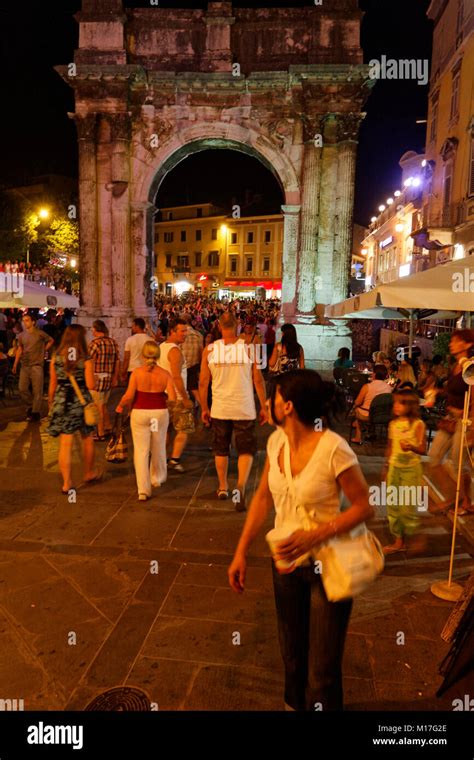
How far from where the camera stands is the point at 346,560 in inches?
88.3

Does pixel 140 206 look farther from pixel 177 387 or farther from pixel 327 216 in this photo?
pixel 177 387

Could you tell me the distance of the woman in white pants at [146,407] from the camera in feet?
19.0

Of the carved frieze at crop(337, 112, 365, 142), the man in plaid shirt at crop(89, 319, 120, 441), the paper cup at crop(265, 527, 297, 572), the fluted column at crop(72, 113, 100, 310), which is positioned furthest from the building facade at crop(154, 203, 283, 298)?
the paper cup at crop(265, 527, 297, 572)

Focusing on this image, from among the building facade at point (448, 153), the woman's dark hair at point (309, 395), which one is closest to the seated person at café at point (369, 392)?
the woman's dark hair at point (309, 395)

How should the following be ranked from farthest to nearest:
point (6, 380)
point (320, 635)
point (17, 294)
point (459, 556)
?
point (6, 380)
point (17, 294)
point (459, 556)
point (320, 635)

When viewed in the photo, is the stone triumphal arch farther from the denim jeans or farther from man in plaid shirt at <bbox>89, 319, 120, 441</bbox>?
Result: the denim jeans

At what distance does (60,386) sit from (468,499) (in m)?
4.79

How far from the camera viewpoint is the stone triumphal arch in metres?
14.8

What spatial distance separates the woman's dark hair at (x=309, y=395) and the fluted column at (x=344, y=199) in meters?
13.3

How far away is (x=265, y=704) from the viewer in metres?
2.90

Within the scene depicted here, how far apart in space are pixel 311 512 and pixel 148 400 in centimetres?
372

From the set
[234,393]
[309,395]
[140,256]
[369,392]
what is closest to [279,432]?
[309,395]
